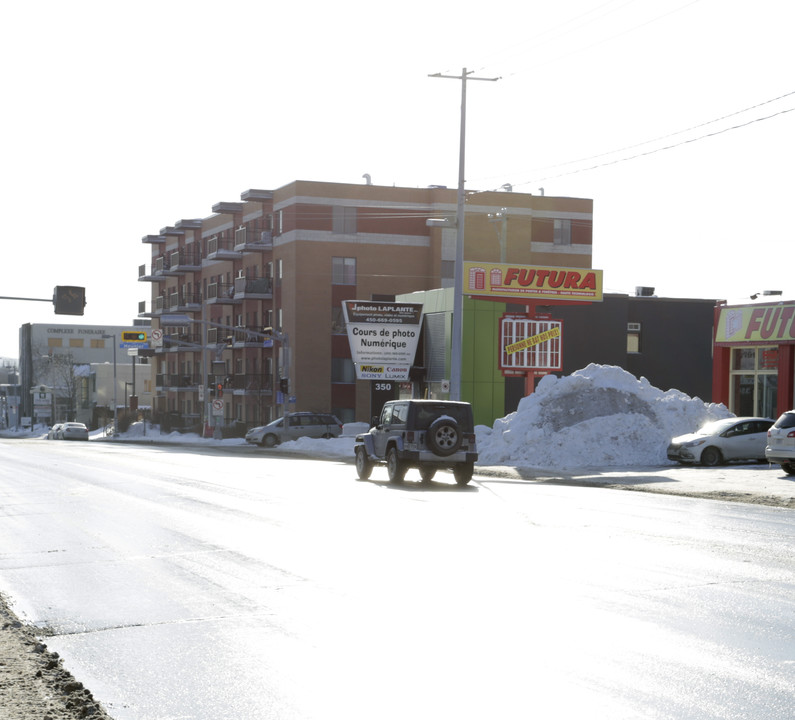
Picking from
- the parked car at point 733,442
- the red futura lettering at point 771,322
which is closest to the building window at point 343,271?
the red futura lettering at point 771,322

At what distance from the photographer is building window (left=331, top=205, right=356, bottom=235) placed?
70.6 m

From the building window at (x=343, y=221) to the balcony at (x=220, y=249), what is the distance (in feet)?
38.1

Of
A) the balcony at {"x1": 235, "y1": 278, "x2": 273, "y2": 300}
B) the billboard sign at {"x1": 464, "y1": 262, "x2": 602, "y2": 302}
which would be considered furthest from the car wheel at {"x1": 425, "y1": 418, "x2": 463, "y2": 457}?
the balcony at {"x1": 235, "y1": 278, "x2": 273, "y2": 300}

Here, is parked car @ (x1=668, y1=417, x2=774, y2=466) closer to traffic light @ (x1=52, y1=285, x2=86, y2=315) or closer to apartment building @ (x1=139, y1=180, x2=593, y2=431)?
traffic light @ (x1=52, y1=285, x2=86, y2=315)

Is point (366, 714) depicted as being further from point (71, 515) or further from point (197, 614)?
point (71, 515)

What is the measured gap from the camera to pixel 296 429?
56375mm

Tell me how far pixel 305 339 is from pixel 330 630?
60.9 meters

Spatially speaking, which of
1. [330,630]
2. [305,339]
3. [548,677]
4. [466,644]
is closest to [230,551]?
[330,630]

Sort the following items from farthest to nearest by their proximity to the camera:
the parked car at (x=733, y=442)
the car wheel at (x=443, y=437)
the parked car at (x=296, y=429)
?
the parked car at (x=296, y=429) < the parked car at (x=733, y=442) < the car wheel at (x=443, y=437)

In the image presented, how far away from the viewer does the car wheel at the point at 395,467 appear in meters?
27.3

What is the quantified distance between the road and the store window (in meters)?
21.5

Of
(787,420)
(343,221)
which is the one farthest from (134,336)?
(787,420)

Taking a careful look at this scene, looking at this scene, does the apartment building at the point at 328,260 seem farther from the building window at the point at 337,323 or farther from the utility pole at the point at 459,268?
the utility pole at the point at 459,268

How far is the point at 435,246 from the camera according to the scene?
71.7 metres
